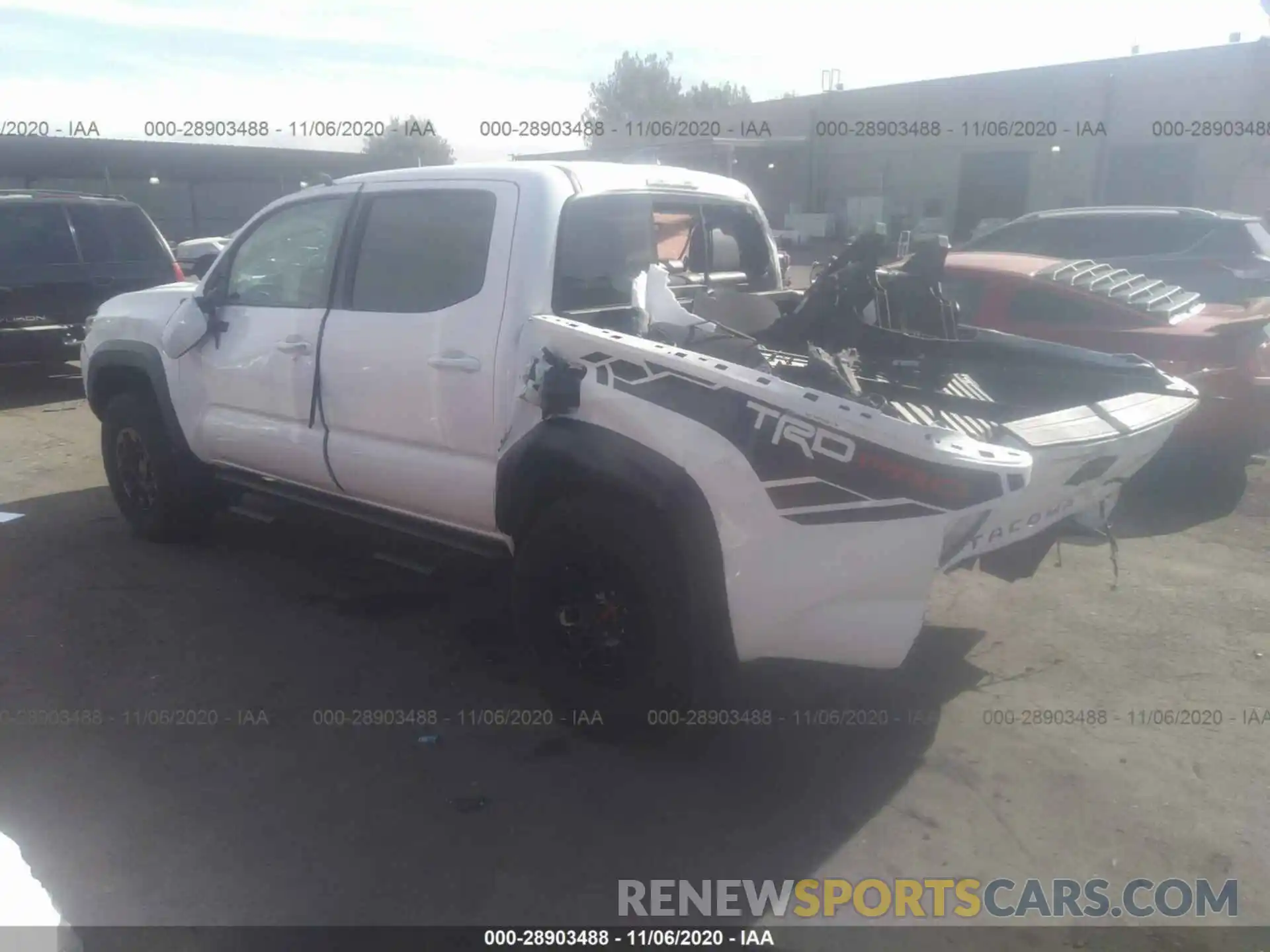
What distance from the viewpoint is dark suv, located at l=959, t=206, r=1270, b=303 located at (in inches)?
383

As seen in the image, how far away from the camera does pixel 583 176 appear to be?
4.02m

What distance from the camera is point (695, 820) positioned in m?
3.28

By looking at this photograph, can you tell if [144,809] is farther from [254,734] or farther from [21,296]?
[21,296]

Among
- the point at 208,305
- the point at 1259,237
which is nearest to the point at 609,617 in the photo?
the point at 208,305

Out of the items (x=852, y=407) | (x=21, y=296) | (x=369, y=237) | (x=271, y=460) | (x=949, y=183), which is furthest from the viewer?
(x=949, y=183)

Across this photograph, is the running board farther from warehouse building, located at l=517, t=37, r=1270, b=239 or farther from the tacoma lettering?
warehouse building, located at l=517, t=37, r=1270, b=239

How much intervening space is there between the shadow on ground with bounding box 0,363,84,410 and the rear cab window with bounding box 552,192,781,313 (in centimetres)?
753

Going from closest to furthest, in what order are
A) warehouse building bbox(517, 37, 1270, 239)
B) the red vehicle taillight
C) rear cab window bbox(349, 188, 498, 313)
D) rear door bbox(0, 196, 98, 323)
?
rear cab window bbox(349, 188, 498, 313)
the red vehicle taillight
rear door bbox(0, 196, 98, 323)
warehouse building bbox(517, 37, 1270, 239)

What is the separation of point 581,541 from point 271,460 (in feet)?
7.01

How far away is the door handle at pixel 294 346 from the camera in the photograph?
14.8 ft

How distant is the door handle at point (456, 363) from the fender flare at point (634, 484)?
15.3 inches

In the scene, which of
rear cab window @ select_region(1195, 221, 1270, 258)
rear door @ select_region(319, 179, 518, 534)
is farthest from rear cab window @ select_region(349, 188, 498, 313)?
rear cab window @ select_region(1195, 221, 1270, 258)

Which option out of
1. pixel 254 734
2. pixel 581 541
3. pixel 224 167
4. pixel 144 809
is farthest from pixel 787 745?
pixel 224 167

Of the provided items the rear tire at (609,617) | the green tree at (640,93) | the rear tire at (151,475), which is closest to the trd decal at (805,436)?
the rear tire at (609,617)
